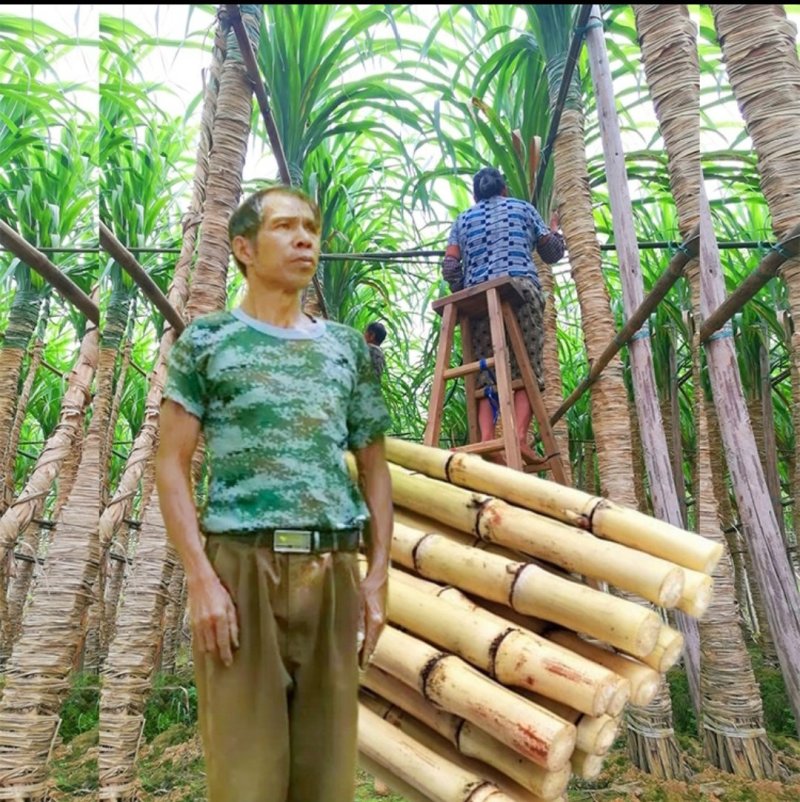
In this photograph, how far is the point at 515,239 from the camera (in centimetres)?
122

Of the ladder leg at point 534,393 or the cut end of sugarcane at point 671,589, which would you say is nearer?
the cut end of sugarcane at point 671,589

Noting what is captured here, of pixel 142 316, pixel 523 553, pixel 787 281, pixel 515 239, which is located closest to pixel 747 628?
pixel 523 553

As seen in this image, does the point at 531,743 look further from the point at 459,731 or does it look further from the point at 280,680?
the point at 280,680

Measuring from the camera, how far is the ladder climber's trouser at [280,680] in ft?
2.73

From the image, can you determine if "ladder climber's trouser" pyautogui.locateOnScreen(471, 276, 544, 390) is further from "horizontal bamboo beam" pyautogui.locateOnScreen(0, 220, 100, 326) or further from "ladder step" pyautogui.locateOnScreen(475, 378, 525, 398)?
"horizontal bamboo beam" pyautogui.locateOnScreen(0, 220, 100, 326)

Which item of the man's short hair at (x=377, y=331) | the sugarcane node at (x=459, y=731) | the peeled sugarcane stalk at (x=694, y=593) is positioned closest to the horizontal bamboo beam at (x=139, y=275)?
the man's short hair at (x=377, y=331)

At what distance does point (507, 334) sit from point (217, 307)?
1.58 feet

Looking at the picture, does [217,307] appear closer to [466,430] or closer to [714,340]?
[466,430]

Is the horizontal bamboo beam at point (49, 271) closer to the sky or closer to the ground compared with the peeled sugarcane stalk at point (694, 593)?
closer to the sky

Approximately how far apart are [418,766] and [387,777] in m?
0.06

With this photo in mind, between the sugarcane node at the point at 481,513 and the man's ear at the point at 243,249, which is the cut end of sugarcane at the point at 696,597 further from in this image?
the man's ear at the point at 243,249

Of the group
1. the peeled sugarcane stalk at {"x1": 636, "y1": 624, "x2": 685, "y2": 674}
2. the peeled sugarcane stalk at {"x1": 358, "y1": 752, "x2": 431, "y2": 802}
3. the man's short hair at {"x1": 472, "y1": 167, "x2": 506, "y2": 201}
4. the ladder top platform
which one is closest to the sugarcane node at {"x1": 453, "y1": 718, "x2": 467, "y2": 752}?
the peeled sugarcane stalk at {"x1": 358, "y1": 752, "x2": 431, "y2": 802}

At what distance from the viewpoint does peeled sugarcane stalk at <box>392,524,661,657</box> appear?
36.5 inches

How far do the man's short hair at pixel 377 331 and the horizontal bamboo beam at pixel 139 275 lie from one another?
1.06ft
